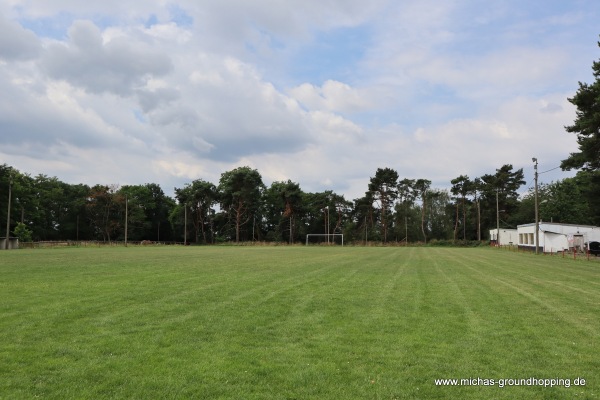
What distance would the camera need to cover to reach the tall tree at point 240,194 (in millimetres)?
99188

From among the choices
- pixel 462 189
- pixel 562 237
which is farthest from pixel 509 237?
pixel 462 189

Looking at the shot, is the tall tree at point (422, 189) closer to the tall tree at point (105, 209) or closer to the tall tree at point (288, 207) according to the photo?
the tall tree at point (288, 207)

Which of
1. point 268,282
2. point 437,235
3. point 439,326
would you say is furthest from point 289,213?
point 439,326

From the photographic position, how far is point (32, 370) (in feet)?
19.3

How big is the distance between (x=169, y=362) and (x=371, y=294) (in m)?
7.94

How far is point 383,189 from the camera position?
315 ft

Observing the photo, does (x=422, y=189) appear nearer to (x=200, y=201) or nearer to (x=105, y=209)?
(x=200, y=201)

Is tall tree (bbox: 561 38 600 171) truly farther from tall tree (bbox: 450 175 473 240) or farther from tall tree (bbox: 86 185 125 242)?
tall tree (bbox: 86 185 125 242)

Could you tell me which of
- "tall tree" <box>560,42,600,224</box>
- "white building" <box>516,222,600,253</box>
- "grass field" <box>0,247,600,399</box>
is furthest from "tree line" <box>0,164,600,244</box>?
"grass field" <box>0,247,600,399</box>

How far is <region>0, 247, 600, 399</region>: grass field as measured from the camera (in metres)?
5.44

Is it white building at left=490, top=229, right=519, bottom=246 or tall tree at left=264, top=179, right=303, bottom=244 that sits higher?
tall tree at left=264, top=179, right=303, bottom=244

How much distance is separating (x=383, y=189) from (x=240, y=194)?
105 ft

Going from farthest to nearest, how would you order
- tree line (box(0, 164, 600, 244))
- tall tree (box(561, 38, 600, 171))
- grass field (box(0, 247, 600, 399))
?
tree line (box(0, 164, 600, 244)), tall tree (box(561, 38, 600, 171)), grass field (box(0, 247, 600, 399))

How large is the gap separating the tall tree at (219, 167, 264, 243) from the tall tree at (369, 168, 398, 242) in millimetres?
26720
